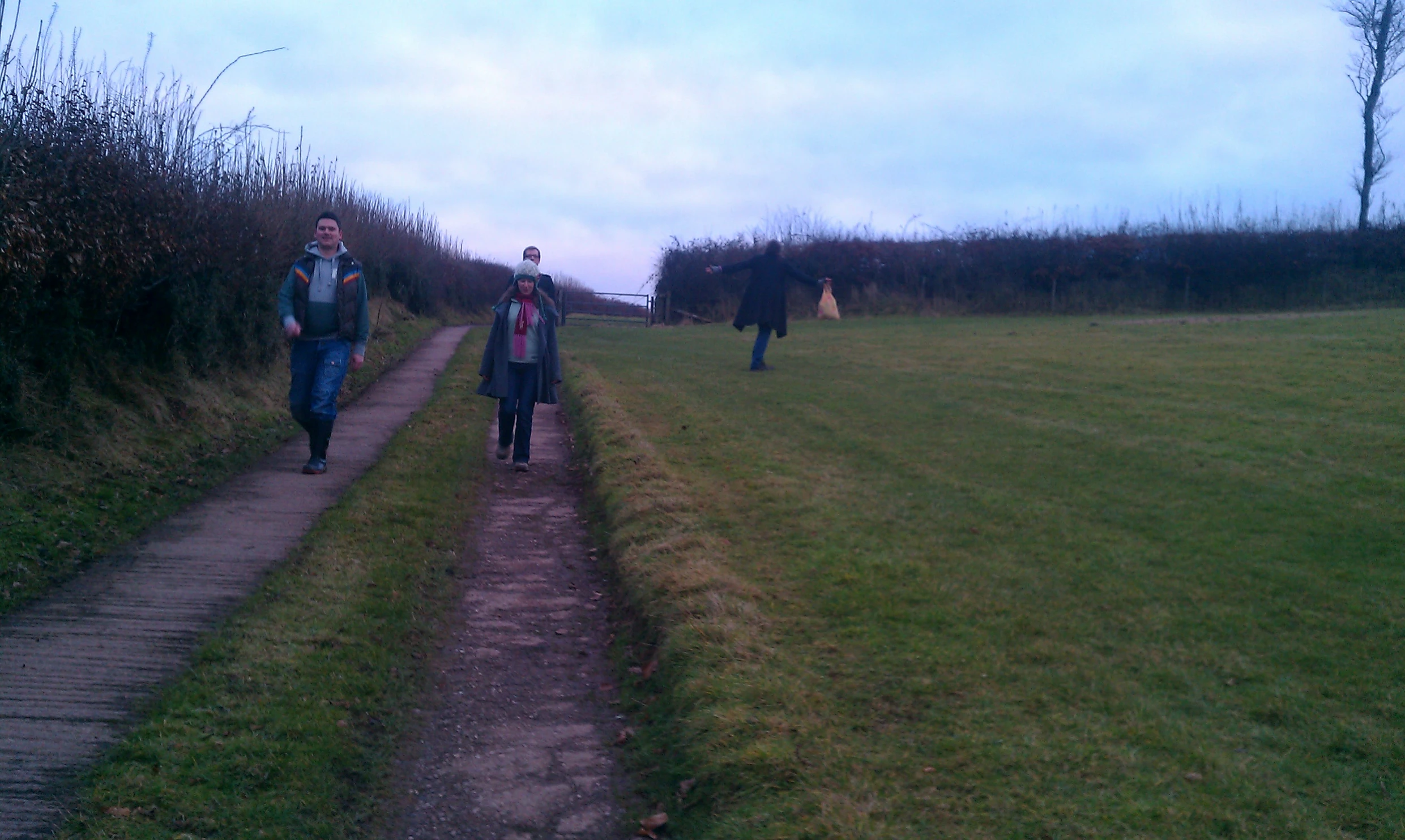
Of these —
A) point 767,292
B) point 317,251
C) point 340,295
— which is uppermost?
point 767,292

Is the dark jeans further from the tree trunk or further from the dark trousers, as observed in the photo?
the tree trunk

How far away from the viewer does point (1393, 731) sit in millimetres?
3879

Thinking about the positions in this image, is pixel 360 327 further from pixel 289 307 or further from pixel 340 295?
pixel 289 307

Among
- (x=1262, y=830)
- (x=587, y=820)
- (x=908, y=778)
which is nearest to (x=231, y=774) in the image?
(x=587, y=820)

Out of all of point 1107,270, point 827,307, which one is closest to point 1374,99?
point 1107,270

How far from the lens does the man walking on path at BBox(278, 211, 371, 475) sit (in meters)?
8.52

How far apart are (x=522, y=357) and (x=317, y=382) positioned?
1.72 meters

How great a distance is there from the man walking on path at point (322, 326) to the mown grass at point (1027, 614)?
2194 millimetres

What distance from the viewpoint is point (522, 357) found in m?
9.45

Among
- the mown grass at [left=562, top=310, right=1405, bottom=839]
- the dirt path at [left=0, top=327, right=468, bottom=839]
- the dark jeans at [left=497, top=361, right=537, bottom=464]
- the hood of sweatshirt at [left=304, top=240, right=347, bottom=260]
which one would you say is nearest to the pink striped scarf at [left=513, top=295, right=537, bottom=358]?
the dark jeans at [left=497, top=361, right=537, bottom=464]

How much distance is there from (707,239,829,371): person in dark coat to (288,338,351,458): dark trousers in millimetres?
8239

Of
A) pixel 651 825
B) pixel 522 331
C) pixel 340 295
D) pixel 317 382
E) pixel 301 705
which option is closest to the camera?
pixel 651 825

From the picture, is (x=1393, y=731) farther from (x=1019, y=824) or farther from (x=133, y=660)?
(x=133, y=660)

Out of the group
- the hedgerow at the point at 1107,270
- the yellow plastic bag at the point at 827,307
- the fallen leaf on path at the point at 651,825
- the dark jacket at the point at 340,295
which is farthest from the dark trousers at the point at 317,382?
the hedgerow at the point at 1107,270
